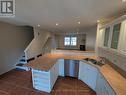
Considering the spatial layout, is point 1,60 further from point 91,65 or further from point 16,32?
point 91,65

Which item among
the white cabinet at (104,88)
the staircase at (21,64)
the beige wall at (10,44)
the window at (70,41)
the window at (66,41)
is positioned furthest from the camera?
the window at (66,41)

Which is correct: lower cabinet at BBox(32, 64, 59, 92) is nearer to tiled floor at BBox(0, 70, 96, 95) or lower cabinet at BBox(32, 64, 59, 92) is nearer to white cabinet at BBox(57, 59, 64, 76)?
tiled floor at BBox(0, 70, 96, 95)

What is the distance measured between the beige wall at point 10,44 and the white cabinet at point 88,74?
11.3ft

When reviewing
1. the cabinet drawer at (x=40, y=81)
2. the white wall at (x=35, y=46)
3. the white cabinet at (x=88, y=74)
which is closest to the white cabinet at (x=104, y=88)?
the white cabinet at (x=88, y=74)

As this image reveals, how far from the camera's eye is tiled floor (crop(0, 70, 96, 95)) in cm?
269

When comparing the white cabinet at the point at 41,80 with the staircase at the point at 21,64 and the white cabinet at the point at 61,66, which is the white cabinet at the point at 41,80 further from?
the staircase at the point at 21,64

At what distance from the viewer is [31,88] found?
289cm

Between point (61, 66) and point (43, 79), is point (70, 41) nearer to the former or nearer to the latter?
point (61, 66)

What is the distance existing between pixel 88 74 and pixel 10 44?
389 cm

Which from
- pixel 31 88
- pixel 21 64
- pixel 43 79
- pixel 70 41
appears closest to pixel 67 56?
pixel 43 79

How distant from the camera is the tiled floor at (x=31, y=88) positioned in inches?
106

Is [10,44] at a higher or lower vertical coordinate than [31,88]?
higher

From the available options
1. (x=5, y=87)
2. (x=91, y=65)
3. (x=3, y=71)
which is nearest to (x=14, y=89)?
(x=5, y=87)

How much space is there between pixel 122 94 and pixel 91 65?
1486 millimetres
